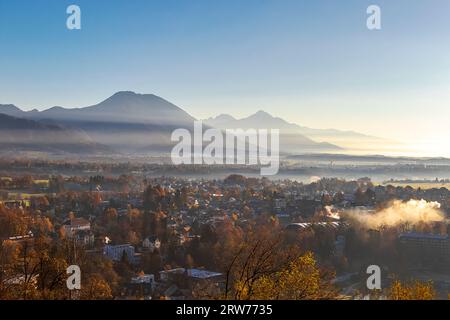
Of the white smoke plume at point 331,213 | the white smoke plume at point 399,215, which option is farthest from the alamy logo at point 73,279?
the white smoke plume at point 331,213

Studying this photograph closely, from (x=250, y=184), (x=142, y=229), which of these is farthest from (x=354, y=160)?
(x=142, y=229)

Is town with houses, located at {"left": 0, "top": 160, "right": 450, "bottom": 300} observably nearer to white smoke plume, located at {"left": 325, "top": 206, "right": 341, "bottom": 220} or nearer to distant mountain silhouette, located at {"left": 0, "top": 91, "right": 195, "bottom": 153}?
white smoke plume, located at {"left": 325, "top": 206, "right": 341, "bottom": 220}

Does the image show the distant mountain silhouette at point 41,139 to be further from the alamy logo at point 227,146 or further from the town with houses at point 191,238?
the town with houses at point 191,238

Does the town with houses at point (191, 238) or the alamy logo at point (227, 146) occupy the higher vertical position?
the alamy logo at point (227, 146)

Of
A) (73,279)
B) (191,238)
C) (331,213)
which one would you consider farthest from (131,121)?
(73,279)

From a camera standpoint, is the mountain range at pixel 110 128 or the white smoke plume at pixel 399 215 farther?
the mountain range at pixel 110 128

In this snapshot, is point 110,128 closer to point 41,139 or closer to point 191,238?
point 41,139
